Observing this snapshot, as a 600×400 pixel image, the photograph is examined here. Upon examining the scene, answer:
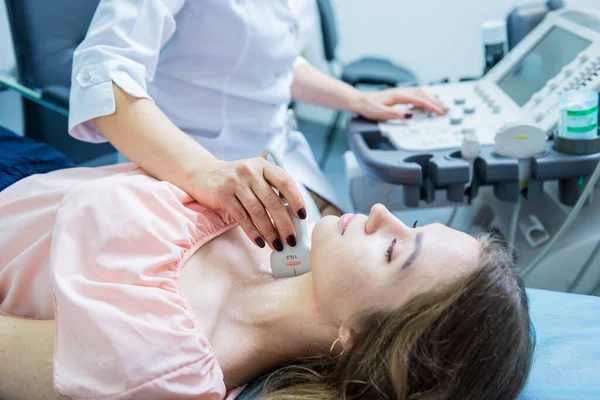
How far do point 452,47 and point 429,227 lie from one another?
2.38 m

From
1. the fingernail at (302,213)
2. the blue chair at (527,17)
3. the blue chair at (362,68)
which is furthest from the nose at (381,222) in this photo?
the blue chair at (362,68)

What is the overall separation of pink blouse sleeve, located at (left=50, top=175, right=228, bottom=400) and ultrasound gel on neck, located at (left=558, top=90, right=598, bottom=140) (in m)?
0.85

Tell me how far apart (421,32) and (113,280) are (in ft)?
8.81

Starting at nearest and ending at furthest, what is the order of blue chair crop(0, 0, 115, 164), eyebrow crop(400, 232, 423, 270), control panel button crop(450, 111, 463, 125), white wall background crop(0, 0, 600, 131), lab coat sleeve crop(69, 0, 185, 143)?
eyebrow crop(400, 232, 423, 270)
lab coat sleeve crop(69, 0, 185, 143)
control panel button crop(450, 111, 463, 125)
blue chair crop(0, 0, 115, 164)
white wall background crop(0, 0, 600, 131)

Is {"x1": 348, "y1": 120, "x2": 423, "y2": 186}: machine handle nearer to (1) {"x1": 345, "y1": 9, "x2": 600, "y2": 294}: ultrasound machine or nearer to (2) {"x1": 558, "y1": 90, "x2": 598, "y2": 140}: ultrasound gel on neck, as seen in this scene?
(1) {"x1": 345, "y1": 9, "x2": 600, "y2": 294}: ultrasound machine

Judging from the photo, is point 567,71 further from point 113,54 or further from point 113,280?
point 113,280

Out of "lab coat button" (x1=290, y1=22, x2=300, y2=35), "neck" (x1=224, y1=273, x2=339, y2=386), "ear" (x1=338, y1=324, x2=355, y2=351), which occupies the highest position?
"lab coat button" (x1=290, y1=22, x2=300, y2=35)

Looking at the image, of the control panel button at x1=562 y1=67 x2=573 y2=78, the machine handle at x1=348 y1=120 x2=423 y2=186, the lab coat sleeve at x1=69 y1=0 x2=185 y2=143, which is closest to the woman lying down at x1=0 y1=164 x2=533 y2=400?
the lab coat sleeve at x1=69 y1=0 x2=185 y2=143

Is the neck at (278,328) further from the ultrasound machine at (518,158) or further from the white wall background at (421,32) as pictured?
the white wall background at (421,32)

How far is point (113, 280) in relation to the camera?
107 cm

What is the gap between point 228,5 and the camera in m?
1.42

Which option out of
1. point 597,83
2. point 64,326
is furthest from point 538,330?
point 64,326

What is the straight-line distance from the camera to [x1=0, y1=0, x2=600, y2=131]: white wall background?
3.21m

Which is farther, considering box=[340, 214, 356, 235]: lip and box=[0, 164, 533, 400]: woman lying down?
box=[340, 214, 356, 235]: lip
